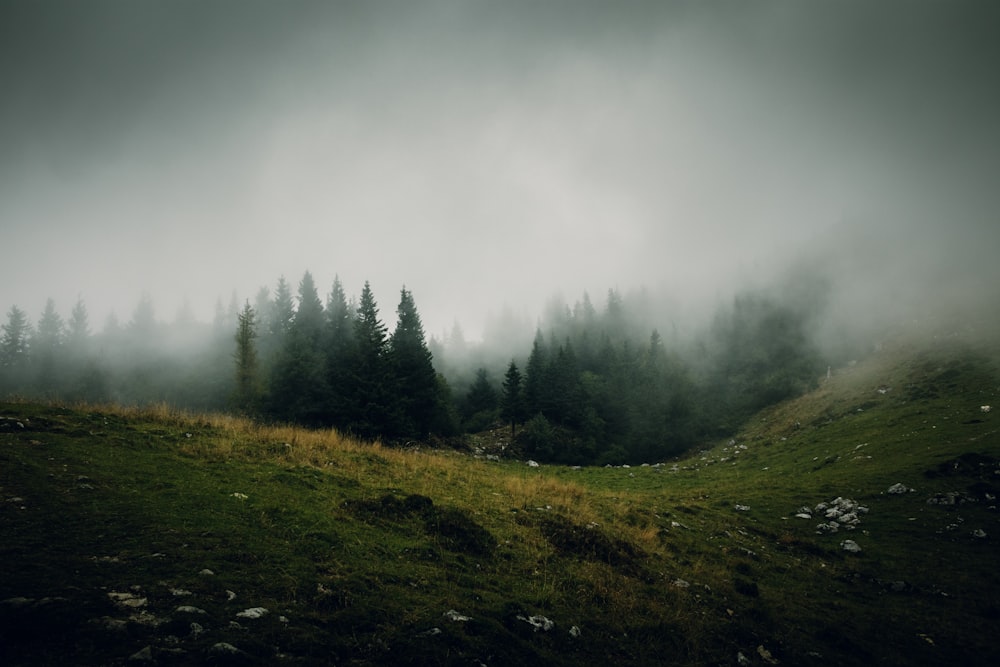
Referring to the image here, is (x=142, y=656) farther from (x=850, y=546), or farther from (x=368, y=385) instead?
(x=368, y=385)

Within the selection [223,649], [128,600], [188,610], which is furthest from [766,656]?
→ [128,600]

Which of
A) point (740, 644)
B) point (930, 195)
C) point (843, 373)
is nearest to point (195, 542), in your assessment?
point (740, 644)

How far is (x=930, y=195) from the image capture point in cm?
11294

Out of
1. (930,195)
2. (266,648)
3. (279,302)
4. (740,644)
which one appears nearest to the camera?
(266,648)

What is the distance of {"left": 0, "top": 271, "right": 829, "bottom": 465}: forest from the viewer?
142ft

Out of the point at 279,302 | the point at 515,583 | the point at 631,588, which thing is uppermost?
the point at 279,302

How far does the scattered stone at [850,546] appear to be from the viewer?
1600 cm

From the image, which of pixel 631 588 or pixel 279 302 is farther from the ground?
pixel 279 302

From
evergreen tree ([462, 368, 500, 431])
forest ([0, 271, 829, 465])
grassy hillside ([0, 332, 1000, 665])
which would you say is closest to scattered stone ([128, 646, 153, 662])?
grassy hillside ([0, 332, 1000, 665])

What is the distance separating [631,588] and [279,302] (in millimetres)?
89918

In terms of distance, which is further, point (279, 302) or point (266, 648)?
point (279, 302)

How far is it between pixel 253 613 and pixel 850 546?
2133cm

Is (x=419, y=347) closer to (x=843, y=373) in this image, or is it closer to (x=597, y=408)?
(x=597, y=408)

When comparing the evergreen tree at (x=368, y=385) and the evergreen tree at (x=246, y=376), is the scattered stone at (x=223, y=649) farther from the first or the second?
the evergreen tree at (x=246, y=376)
